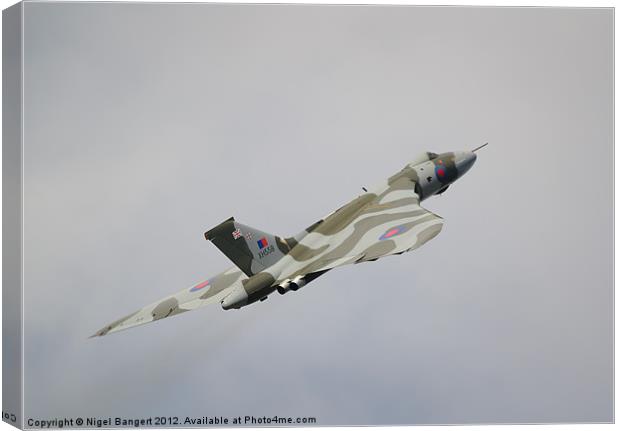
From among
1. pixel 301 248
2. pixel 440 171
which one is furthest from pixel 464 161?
pixel 301 248

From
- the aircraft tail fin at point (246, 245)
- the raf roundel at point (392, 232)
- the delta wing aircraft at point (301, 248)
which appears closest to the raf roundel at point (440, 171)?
the delta wing aircraft at point (301, 248)

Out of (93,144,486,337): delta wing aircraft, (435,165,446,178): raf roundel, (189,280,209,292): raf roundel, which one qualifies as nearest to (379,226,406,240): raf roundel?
(93,144,486,337): delta wing aircraft

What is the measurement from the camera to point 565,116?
3048cm

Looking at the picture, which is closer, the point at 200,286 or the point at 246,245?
the point at 246,245

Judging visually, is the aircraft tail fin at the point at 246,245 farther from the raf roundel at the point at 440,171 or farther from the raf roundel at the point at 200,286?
the raf roundel at the point at 440,171

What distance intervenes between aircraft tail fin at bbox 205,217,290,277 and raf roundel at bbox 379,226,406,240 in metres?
2.50

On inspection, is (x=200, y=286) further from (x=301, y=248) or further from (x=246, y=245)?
(x=301, y=248)

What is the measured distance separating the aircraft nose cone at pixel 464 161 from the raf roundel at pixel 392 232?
8.29ft

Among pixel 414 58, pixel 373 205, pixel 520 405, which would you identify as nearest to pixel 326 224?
pixel 373 205

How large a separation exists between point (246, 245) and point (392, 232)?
3755mm

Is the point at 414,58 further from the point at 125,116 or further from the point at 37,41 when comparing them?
the point at 37,41

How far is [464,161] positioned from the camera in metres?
31.8

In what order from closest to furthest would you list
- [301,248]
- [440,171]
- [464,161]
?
[301,248] → [464,161] → [440,171]

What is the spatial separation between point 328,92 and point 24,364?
31.8ft
